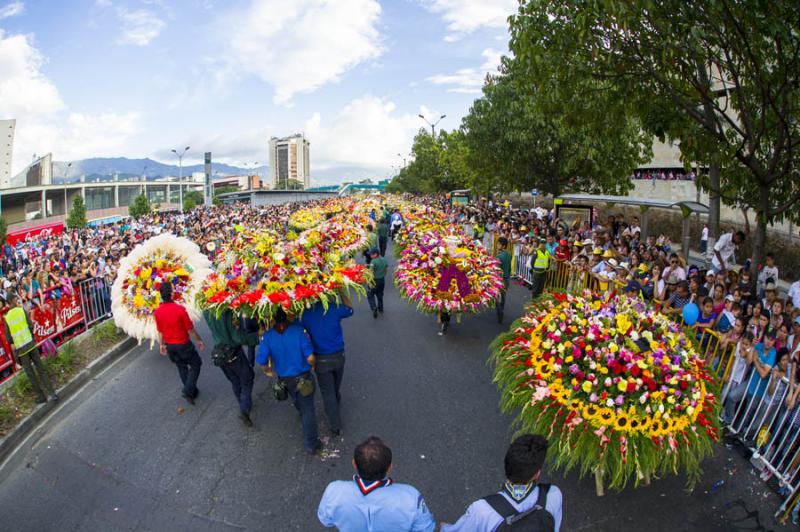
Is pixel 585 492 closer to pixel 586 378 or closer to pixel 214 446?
pixel 586 378

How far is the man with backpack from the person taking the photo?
7.95 feet

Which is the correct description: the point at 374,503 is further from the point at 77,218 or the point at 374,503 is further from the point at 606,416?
the point at 77,218

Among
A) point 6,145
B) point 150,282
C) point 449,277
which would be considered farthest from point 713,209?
point 6,145

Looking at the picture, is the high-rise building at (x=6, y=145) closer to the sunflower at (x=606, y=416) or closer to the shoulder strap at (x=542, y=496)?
the sunflower at (x=606, y=416)

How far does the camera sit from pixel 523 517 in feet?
7.98

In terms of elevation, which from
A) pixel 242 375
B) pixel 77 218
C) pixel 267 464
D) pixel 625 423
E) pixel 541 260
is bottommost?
pixel 267 464

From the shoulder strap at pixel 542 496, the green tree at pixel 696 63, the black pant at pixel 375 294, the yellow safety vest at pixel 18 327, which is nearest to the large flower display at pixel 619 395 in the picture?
the shoulder strap at pixel 542 496

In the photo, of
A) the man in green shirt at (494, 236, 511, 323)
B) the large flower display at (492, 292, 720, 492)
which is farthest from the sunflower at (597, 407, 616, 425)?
the man in green shirt at (494, 236, 511, 323)

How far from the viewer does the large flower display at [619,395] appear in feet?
12.4

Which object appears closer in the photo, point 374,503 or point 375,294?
point 374,503

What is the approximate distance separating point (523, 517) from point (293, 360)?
3.04 meters

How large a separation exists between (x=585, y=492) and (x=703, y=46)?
623 centimetres

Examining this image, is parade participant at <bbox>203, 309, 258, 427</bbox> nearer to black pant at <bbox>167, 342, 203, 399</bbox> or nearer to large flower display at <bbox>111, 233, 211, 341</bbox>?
black pant at <bbox>167, 342, 203, 399</bbox>

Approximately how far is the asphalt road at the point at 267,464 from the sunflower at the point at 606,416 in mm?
941
